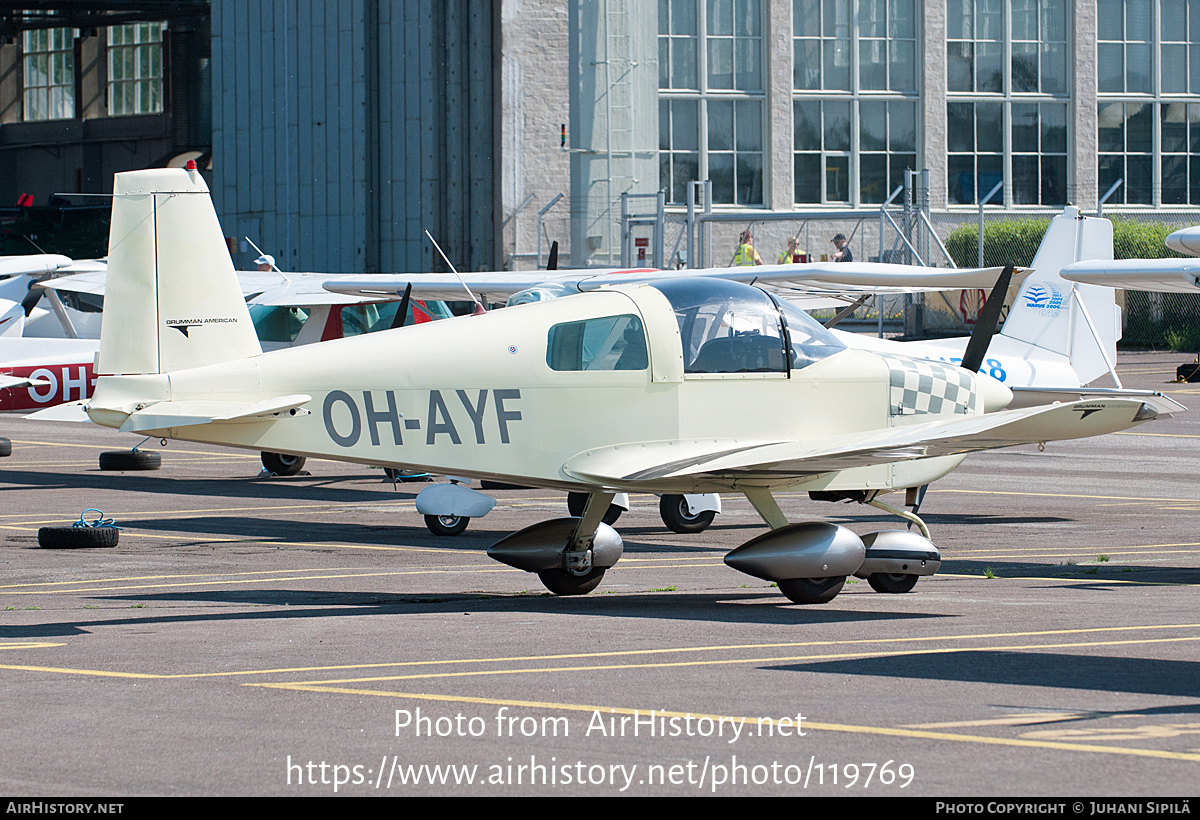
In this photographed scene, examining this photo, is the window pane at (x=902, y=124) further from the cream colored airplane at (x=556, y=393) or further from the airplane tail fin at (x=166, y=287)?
the airplane tail fin at (x=166, y=287)

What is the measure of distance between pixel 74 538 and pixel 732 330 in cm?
664

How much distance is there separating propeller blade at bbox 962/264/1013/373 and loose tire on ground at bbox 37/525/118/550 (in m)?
7.52

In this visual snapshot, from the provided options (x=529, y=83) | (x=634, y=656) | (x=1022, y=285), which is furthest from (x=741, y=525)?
(x=529, y=83)

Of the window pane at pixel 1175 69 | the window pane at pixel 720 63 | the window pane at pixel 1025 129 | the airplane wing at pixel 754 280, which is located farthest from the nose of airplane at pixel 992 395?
the window pane at pixel 1175 69

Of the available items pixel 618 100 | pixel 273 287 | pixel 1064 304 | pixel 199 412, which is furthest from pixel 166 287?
pixel 618 100

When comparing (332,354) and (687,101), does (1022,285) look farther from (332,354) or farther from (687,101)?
(687,101)

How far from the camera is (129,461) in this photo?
66.9 ft

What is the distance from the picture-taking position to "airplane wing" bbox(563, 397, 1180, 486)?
8.44 m

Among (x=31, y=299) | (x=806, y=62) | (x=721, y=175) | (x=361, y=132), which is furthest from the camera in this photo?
(x=806, y=62)

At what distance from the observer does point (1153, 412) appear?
27.0 feet

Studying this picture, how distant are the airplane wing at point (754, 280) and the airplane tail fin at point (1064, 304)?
115 cm

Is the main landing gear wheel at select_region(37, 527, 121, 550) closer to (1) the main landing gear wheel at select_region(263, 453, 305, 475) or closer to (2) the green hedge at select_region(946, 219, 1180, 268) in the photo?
(1) the main landing gear wheel at select_region(263, 453, 305, 475)

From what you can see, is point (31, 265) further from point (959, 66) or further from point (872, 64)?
point (959, 66)

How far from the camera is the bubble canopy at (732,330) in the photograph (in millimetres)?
9961
